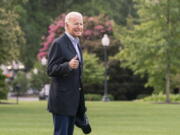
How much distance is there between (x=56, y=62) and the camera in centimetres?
842

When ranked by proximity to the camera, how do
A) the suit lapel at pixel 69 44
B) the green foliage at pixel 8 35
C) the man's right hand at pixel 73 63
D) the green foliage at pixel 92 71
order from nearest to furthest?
1. the man's right hand at pixel 73 63
2. the suit lapel at pixel 69 44
3. the green foliage at pixel 8 35
4. the green foliage at pixel 92 71

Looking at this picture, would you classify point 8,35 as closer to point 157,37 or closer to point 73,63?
point 157,37

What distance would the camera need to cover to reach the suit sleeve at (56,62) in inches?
325

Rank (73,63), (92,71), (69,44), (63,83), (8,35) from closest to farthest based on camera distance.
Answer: (73,63) < (63,83) < (69,44) < (8,35) < (92,71)

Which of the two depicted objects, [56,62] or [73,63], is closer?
[73,63]

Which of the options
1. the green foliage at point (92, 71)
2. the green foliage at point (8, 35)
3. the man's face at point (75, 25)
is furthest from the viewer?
the green foliage at point (92, 71)

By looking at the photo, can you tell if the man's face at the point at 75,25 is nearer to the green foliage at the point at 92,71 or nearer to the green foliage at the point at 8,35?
the green foliage at the point at 8,35

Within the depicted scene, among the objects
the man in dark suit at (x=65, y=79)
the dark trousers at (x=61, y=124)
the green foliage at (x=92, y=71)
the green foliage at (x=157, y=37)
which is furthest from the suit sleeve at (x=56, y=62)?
the green foliage at (x=92, y=71)

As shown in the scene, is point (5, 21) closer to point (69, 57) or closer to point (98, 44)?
point (98, 44)

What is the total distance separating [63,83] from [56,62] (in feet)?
0.88

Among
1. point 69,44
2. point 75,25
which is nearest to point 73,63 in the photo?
point 69,44

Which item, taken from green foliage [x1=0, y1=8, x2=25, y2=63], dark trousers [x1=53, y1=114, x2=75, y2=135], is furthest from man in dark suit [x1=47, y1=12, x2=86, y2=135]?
green foliage [x1=0, y1=8, x2=25, y2=63]

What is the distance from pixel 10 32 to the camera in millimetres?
33719

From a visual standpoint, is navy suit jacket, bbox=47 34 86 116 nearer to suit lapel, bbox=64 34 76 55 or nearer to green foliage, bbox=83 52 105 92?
suit lapel, bbox=64 34 76 55
